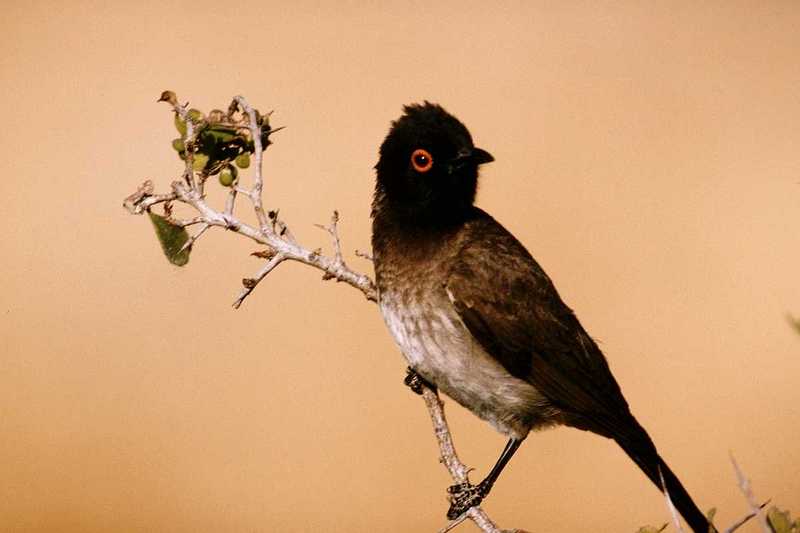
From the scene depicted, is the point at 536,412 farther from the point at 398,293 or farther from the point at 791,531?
the point at 791,531

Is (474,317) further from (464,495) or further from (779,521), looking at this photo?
(779,521)

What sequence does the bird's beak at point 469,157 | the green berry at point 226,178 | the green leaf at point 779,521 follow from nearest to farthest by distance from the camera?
the green leaf at point 779,521
the green berry at point 226,178
the bird's beak at point 469,157

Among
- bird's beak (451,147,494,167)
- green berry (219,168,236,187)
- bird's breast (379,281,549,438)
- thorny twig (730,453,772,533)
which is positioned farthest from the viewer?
bird's beak (451,147,494,167)

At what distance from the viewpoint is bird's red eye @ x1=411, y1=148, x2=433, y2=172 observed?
11.8 feet

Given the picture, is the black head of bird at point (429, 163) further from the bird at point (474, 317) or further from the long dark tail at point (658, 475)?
the long dark tail at point (658, 475)

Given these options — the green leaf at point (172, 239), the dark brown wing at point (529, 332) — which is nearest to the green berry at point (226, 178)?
the green leaf at point (172, 239)

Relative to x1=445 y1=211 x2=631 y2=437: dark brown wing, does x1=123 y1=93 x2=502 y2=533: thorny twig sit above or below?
above

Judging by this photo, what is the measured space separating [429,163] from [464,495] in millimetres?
1328

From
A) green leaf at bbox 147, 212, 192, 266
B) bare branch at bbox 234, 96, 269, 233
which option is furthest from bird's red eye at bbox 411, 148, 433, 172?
green leaf at bbox 147, 212, 192, 266

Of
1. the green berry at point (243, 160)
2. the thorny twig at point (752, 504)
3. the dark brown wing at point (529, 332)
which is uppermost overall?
the green berry at point (243, 160)

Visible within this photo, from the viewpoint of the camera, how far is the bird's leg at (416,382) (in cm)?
360

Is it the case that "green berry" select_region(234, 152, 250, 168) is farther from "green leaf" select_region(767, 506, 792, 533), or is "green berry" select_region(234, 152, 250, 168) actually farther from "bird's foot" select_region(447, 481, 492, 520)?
"green leaf" select_region(767, 506, 792, 533)

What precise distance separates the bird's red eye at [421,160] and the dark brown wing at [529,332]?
30 centimetres

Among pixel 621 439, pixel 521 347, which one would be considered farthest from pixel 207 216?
pixel 621 439
